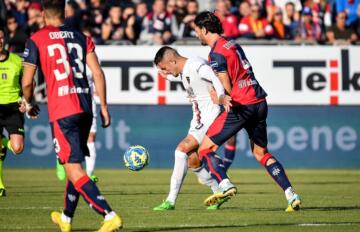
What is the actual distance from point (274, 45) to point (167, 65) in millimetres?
11999

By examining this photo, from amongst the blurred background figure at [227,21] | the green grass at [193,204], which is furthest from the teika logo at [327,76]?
the green grass at [193,204]

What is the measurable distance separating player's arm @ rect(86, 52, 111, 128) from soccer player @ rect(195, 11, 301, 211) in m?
3.34

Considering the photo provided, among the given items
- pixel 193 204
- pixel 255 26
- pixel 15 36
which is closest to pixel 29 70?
pixel 193 204

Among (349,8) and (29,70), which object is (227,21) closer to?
(349,8)

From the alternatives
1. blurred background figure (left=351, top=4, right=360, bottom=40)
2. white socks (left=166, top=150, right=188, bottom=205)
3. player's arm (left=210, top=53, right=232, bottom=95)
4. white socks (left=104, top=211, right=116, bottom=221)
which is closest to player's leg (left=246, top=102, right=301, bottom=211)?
player's arm (left=210, top=53, right=232, bottom=95)

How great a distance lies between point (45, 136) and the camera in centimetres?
2545

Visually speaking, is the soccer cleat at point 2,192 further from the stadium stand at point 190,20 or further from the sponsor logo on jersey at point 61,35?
the stadium stand at point 190,20

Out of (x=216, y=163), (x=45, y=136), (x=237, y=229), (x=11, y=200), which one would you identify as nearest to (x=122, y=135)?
(x=45, y=136)

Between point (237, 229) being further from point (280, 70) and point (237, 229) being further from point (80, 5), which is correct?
point (80, 5)

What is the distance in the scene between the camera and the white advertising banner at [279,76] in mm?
26062

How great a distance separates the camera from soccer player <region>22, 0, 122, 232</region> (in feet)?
36.1

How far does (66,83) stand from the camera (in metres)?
11.1

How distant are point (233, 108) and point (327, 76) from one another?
12086mm

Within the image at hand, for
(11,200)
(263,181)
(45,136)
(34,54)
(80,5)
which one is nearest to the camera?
(34,54)
